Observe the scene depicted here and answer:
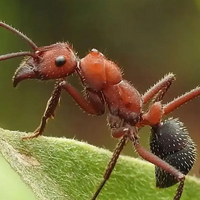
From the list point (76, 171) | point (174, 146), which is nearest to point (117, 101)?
point (174, 146)

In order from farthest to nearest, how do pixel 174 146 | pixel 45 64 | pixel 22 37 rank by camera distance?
pixel 174 146 < pixel 45 64 < pixel 22 37

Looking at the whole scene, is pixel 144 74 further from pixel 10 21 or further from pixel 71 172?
pixel 71 172

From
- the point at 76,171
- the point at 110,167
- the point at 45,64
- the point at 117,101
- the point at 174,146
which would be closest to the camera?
the point at 76,171

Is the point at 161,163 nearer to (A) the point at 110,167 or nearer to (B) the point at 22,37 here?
(A) the point at 110,167

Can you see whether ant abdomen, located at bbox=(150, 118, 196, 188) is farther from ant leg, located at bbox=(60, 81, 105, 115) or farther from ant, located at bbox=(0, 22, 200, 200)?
ant leg, located at bbox=(60, 81, 105, 115)

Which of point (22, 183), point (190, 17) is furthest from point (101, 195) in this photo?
point (190, 17)

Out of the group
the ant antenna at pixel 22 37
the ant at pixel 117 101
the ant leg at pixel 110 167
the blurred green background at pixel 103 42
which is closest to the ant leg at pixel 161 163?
the ant at pixel 117 101

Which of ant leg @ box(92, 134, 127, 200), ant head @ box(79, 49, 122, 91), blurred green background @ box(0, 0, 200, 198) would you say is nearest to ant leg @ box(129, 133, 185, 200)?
ant leg @ box(92, 134, 127, 200)
